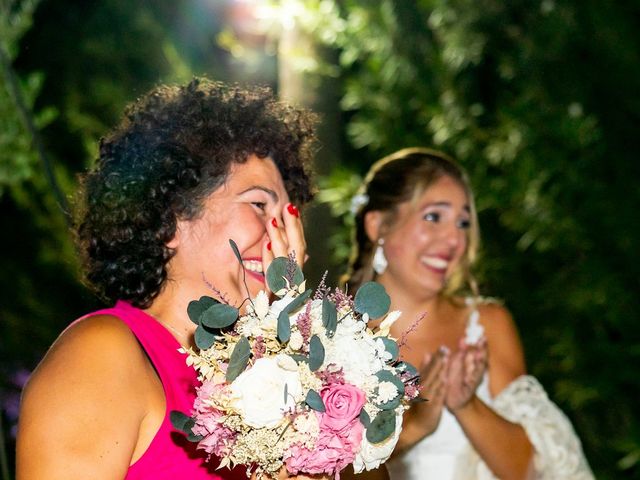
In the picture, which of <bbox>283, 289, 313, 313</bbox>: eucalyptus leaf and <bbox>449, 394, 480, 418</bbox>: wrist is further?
<bbox>449, 394, 480, 418</bbox>: wrist

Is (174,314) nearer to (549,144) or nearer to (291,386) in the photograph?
(291,386)

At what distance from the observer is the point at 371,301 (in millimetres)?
2268

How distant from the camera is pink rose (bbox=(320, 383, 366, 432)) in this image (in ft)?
6.92

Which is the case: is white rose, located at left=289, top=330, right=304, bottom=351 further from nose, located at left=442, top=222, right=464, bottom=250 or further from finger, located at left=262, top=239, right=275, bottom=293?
nose, located at left=442, top=222, right=464, bottom=250

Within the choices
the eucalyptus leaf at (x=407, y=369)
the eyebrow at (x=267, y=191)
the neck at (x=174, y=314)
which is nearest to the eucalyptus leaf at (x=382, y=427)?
the eucalyptus leaf at (x=407, y=369)

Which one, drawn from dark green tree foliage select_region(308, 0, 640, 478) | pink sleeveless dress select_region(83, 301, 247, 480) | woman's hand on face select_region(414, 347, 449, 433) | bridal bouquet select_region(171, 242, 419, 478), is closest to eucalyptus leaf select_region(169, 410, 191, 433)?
bridal bouquet select_region(171, 242, 419, 478)

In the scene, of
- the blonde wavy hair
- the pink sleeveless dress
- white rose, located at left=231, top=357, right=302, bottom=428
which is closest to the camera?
white rose, located at left=231, top=357, right=302, bottom=428

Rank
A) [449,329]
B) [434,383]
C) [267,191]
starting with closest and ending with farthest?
[267,191] → [434,383] → [449,329]

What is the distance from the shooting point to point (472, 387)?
12.1ft

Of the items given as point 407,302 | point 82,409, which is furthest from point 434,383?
point 82,409

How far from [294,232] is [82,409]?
2.20 feet

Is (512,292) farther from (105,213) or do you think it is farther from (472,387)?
(105,213)

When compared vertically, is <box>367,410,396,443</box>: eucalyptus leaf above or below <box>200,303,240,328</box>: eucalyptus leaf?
below

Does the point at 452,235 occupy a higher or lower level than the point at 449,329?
higher
